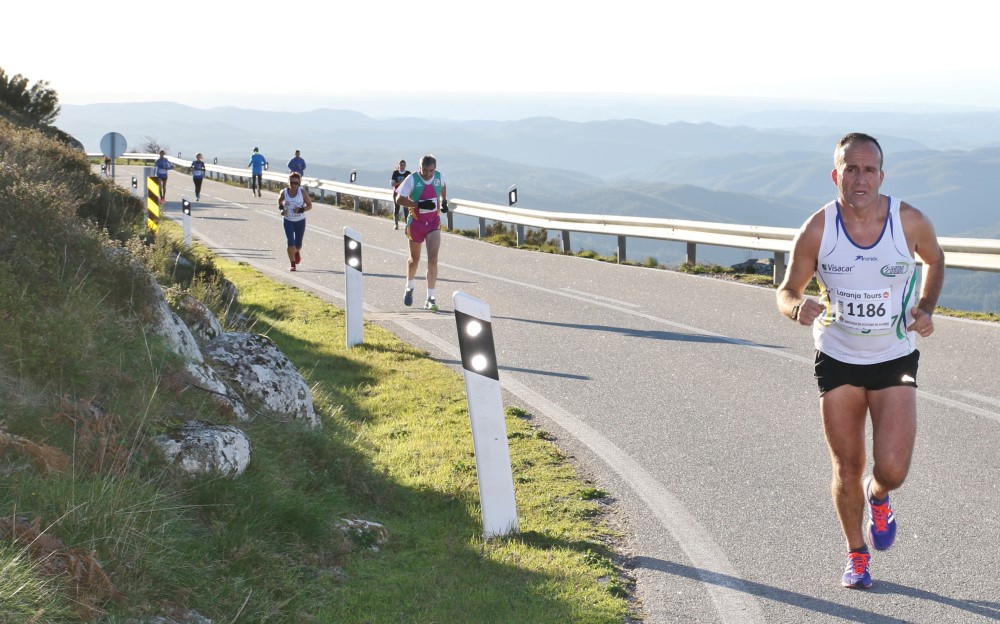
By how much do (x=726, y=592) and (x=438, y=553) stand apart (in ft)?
4.45

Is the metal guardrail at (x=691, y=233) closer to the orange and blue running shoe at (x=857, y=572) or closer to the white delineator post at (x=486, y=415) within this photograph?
the white delineator post at (x=486, y=415)

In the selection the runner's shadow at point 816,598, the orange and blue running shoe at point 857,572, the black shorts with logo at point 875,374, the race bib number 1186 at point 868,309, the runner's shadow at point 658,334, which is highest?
the race bib number 1186 at point 868,309

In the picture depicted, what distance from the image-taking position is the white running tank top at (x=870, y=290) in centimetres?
469

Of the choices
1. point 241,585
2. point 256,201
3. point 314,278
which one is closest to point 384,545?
point 241,585

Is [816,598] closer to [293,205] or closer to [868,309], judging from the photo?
[868,309]

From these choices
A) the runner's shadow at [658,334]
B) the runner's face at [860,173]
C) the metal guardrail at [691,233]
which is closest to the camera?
the runner's face at [860,173]

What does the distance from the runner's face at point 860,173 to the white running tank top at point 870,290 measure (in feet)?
0.37

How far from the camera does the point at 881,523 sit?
496cm

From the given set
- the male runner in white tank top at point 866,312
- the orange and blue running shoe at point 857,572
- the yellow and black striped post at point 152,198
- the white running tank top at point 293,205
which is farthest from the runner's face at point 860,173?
the yellow and black striped post at point 152,198

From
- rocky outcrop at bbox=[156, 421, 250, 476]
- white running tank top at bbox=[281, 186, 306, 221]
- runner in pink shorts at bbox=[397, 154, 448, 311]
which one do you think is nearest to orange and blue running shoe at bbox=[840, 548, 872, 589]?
rocky outcrop at bbox=[156, 421, 250, 476]

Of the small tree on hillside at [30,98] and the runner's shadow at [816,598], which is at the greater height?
the small tree on hillside at [30,98]

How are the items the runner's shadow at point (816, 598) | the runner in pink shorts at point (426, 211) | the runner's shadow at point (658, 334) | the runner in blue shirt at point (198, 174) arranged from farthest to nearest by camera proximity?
the runner in blue shirt at point (198, 174), the runner in pink shorts at point (426, 211), the runner's shadow at point (658, 334), the runner's shadow at point (816, 598)

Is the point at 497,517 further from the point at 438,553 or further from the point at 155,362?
the point at 155,362

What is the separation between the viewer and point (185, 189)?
158 feet
